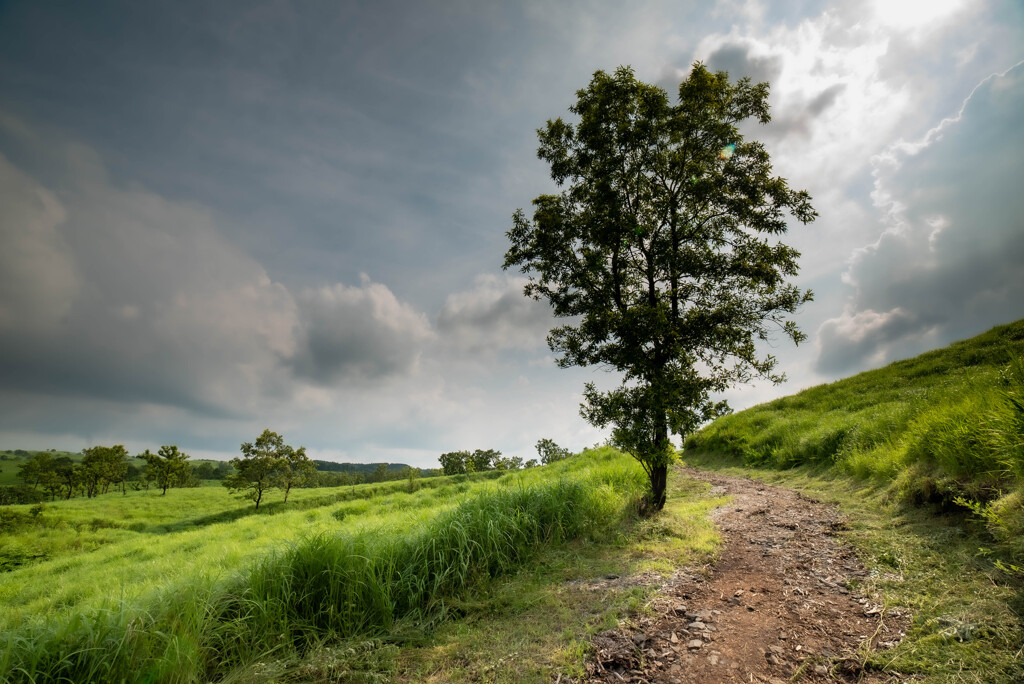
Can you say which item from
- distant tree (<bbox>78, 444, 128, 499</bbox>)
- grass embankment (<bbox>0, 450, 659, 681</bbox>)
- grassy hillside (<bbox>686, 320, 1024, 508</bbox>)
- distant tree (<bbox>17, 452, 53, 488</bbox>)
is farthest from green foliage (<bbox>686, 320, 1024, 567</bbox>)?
distant tree (<bbox>17, 452, 53, 488</bbox>)

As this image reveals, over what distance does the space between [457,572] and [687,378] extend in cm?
666

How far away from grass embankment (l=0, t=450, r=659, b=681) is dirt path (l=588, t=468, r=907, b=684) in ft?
8.74

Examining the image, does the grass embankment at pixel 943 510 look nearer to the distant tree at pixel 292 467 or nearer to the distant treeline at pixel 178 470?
the distant treeline at pixel 178 470

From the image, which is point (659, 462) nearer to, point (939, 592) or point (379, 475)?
point (939, 592)

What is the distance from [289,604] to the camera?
5250mm

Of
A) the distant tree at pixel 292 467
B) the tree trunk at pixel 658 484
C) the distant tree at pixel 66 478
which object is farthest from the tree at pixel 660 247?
the distant tree at pixel 66 478

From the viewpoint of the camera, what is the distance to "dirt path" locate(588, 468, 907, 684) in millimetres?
4113

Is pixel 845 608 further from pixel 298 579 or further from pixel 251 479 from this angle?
pixel 251 479

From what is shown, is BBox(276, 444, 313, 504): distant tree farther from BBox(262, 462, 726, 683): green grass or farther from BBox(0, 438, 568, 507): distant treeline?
BBox(262, 462, 726, 683): green grass

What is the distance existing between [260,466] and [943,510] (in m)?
43.9

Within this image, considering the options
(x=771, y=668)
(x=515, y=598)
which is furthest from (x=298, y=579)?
(x=771, y=668)

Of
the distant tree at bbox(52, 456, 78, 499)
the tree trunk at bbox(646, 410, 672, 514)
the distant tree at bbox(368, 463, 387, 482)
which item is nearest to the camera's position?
the tree trunk at bbox(646, 410, 672, 514)

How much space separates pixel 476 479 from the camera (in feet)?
96.0

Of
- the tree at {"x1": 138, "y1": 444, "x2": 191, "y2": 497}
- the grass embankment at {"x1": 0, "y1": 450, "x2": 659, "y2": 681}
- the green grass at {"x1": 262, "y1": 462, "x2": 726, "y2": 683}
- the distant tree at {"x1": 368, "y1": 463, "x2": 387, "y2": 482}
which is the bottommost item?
the distant tree at {"x1": 368, "y1": 463, "x2": 387, "y2": 482}
